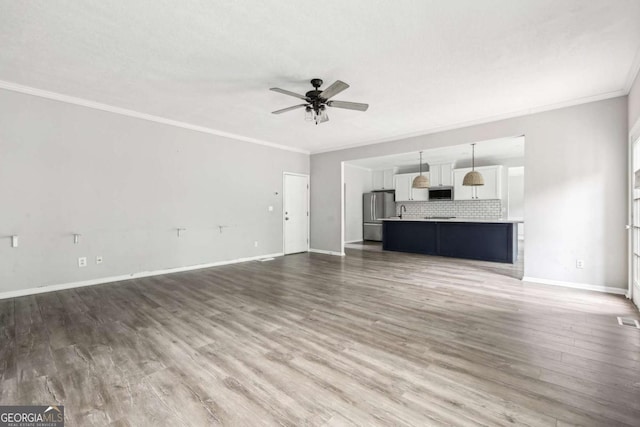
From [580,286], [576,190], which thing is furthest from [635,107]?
[580,286]

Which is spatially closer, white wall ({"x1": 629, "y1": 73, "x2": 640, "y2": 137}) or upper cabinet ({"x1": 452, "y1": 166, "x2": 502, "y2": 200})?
white wall ({"x1": 629, "y1": 73, "x2": 640, "y2": 137})

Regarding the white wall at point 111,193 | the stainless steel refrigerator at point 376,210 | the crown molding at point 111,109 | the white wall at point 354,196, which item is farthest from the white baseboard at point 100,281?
the stainless steel refrigerator at point 376,210

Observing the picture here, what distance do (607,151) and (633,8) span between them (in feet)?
7.85

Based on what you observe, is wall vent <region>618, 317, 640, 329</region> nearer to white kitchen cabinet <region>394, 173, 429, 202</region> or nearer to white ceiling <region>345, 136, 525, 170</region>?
white ceiling <region>345, 136, 525, 170</region>

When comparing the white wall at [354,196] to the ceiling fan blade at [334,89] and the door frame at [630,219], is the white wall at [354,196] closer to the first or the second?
the ceiling fan blade at [334,89]

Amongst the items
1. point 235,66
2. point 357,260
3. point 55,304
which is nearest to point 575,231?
point 357,260

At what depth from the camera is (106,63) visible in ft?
10.3

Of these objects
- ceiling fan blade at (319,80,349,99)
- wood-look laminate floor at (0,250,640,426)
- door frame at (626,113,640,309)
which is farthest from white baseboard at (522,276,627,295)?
ceiling fan blade at (319,80,349,99)

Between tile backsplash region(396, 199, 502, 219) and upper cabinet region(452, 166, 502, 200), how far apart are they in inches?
17.1

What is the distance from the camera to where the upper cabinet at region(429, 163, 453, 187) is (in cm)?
876

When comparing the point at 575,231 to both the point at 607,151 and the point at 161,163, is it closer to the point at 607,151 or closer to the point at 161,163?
the point at 607,151

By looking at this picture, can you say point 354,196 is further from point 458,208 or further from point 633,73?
point 633,73

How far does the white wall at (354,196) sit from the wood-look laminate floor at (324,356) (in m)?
5.63

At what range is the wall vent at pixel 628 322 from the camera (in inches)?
113
